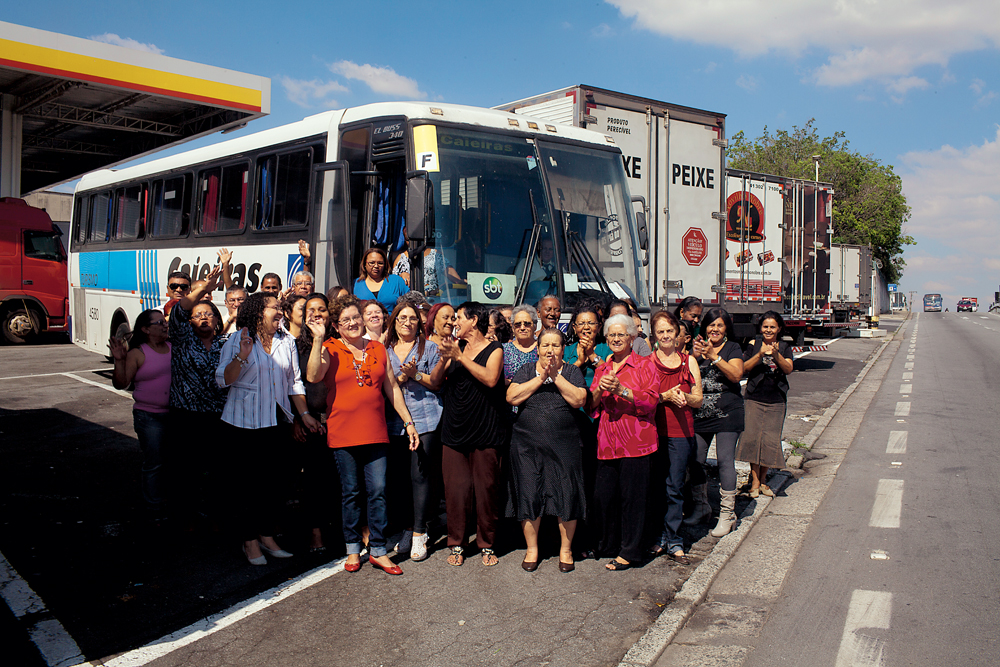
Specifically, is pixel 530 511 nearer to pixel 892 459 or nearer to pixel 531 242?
pixel 531 242

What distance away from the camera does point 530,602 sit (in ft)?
15.3

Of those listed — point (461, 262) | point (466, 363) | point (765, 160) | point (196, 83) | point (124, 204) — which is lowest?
point (466, 363)

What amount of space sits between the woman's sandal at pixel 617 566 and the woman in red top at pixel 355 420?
143cm

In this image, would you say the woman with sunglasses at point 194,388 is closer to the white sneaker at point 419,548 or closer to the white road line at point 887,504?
the white sneaker at point 419,548

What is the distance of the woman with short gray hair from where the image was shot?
5434 millimetres

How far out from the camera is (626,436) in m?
5.23

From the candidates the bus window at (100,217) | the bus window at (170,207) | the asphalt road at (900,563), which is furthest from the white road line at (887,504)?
the bus window at (100,217)

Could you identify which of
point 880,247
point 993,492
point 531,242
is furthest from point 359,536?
point 880,247

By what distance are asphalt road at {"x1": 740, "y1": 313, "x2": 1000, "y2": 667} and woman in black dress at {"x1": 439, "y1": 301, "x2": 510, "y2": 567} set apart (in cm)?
197

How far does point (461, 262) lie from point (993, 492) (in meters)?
5.40

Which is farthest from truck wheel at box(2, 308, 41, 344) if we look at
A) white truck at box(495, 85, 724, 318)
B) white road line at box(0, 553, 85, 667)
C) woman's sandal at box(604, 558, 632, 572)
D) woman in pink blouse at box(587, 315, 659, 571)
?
woman's sandal at box(604, 558, 632, 572)

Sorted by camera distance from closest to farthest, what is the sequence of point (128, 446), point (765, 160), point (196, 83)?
point (128, 446), point (196, 83), point (765, 160)

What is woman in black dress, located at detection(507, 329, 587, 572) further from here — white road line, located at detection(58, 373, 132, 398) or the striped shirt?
white road line, located at detection(58, 373, 132, 398)

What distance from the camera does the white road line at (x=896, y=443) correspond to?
29.8 ft
